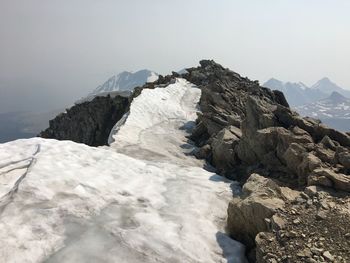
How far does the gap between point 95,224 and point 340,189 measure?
444 inches

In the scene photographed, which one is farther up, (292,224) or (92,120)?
(292,224)

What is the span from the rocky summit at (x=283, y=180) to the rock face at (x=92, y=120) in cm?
2716

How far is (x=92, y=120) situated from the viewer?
7325 cm

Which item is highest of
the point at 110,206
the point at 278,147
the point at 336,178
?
the point at 336,178

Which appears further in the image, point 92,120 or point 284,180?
point 92,120

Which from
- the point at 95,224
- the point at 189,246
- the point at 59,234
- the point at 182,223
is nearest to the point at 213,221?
the point at 182,223

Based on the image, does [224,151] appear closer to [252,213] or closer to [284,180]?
[284,180]

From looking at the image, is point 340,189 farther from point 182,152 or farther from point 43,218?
point 182,152

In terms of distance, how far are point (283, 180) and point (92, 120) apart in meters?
52.7

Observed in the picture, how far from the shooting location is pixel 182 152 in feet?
112

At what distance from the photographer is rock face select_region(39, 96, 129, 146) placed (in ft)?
219

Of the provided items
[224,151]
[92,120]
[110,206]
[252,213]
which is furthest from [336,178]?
[92,120]

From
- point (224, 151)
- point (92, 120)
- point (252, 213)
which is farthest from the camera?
point (92, 120)

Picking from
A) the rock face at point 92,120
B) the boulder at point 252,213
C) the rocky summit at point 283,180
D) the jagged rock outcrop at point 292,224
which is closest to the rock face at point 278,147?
the rocky summit at point 283,180
